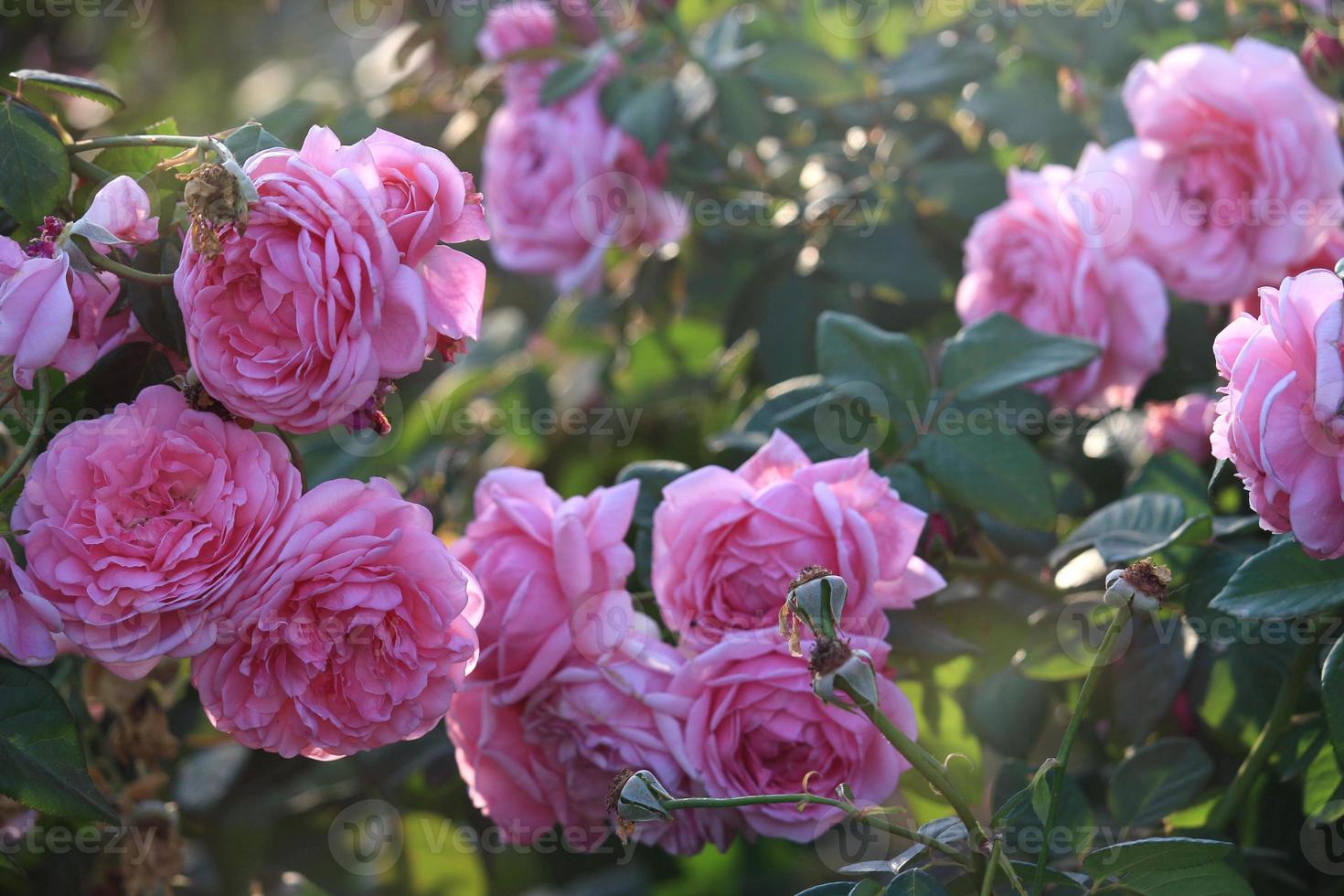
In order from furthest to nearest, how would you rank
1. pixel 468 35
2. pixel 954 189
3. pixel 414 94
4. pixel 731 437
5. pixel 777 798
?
pixel 414 94 → pixel 468 35 → pixel 954 189 → pixel 731 437 → pixel 777 798

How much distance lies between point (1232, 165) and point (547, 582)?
2.07 ft

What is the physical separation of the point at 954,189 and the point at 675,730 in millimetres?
653

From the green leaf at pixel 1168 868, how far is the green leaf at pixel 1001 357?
0.34m

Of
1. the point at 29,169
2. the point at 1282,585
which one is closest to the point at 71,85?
the point at 29,169

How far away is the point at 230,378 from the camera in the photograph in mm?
Result: 610

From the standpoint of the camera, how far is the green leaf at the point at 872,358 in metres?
0.89

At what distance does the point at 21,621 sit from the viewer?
0.64m

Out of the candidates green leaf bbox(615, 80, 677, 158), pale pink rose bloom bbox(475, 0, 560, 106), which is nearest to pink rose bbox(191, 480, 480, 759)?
green leaf bbox(615, 80, 677, 158)

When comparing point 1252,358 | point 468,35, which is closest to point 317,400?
point 1252,358

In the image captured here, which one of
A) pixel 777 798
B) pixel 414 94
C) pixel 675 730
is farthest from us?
pixel 414 94

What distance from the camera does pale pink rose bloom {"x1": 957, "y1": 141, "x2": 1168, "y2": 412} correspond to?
936 mm

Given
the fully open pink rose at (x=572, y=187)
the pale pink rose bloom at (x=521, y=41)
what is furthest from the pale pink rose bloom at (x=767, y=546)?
the pale pink rose bloom at (x=521, y=41)

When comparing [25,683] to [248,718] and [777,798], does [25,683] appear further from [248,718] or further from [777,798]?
[777,798]

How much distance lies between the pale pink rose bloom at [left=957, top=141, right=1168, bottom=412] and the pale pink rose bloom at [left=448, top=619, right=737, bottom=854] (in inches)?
16.4
